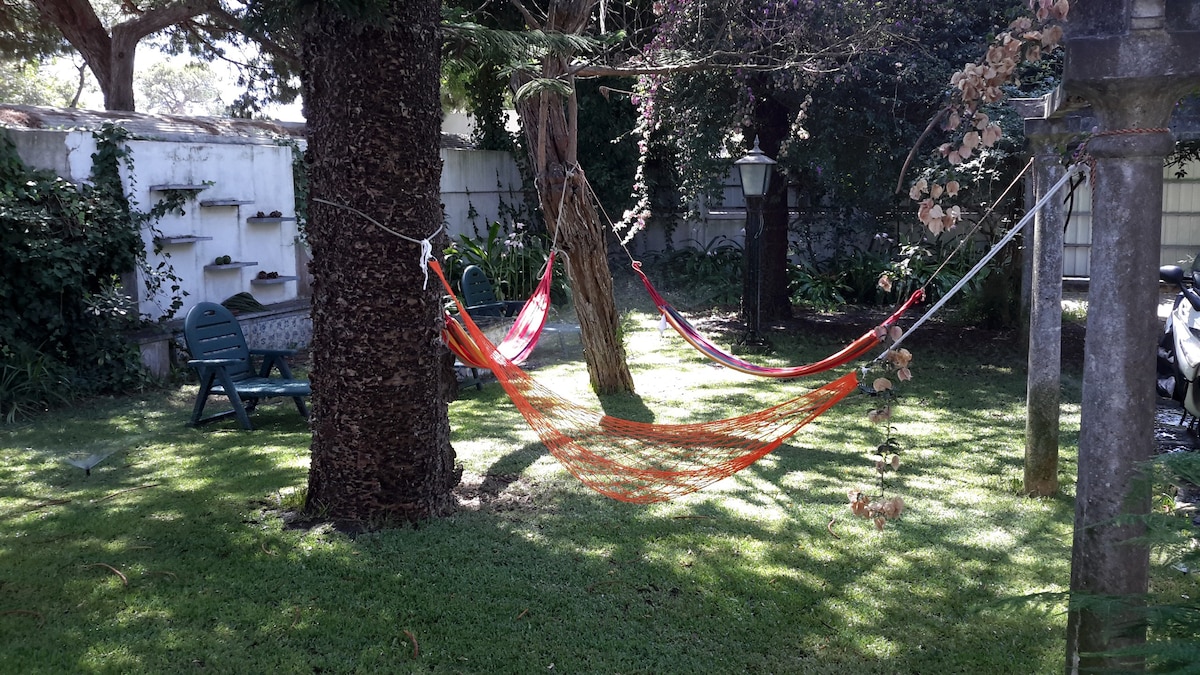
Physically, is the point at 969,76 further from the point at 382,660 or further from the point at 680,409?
the point at 680,409

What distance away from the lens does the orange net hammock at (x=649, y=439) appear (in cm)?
383

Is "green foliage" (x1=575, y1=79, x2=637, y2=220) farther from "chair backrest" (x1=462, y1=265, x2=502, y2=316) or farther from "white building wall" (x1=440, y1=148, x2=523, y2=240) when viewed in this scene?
"chair backrest" (x1=462, y1=265, x2=502, y2=316)

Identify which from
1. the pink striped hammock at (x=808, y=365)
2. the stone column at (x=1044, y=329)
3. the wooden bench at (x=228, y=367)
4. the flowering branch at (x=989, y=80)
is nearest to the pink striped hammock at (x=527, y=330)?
the pink striped hammock at (x=808, y=365)

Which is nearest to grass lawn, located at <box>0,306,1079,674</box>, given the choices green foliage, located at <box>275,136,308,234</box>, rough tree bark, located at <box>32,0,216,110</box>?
green foliage, located at <box>275,136,308,234</box>

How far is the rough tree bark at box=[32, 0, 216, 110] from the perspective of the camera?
42.0 ft

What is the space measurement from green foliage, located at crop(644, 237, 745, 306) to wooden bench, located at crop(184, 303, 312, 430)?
20.8 ft

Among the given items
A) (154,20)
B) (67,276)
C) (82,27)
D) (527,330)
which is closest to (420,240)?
(527,330)

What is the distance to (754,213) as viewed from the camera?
8.20 meters

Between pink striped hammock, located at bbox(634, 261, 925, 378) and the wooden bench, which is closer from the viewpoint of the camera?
pink striped hammock, located at bbox(634, 261, 925, 378)

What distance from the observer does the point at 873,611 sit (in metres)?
3.33

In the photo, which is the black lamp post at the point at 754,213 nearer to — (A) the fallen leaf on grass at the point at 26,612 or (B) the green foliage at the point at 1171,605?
(B) the green foliage at the point at 1171,605

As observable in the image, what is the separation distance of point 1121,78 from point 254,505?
3.78 metres

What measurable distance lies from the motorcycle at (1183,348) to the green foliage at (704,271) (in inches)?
233

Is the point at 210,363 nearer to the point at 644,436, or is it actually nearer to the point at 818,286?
the point at 644,436
